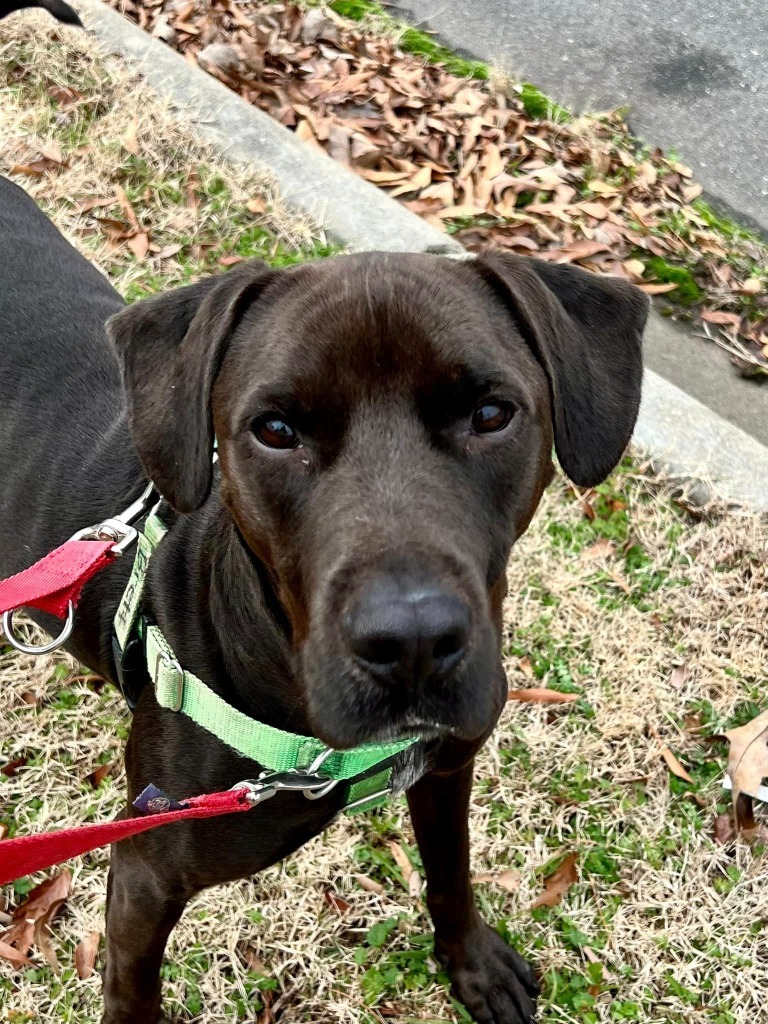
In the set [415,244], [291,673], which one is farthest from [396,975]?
[415,244]

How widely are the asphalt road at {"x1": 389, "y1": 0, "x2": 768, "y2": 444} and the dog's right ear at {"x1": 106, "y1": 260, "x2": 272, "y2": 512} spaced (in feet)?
15.5

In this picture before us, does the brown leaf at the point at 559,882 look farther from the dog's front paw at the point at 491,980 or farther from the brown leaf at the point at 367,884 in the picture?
the brown leaf at the point at 367,884

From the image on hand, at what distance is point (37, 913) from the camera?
3189mm

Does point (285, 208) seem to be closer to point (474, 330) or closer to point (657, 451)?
point (657, 451)

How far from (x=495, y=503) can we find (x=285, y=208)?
3858 millimetres

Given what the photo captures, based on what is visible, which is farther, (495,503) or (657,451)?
(657,451)

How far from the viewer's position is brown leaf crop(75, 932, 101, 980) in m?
3.11

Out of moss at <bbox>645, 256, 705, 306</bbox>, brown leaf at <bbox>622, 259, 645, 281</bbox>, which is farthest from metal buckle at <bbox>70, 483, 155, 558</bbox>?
moss at <bbox>645, 256, 705, 306</bbox>

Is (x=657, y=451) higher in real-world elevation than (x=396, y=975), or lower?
higher

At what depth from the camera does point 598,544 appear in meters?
4.21

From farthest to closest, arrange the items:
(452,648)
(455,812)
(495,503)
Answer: (455,812) → (495,503) → (452,648)

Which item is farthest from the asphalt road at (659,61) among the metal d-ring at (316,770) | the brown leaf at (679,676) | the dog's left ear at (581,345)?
the metal d-ring at (316,770)

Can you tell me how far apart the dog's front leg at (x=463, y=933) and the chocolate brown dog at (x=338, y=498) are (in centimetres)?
2

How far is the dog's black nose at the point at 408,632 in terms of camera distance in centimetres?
166
